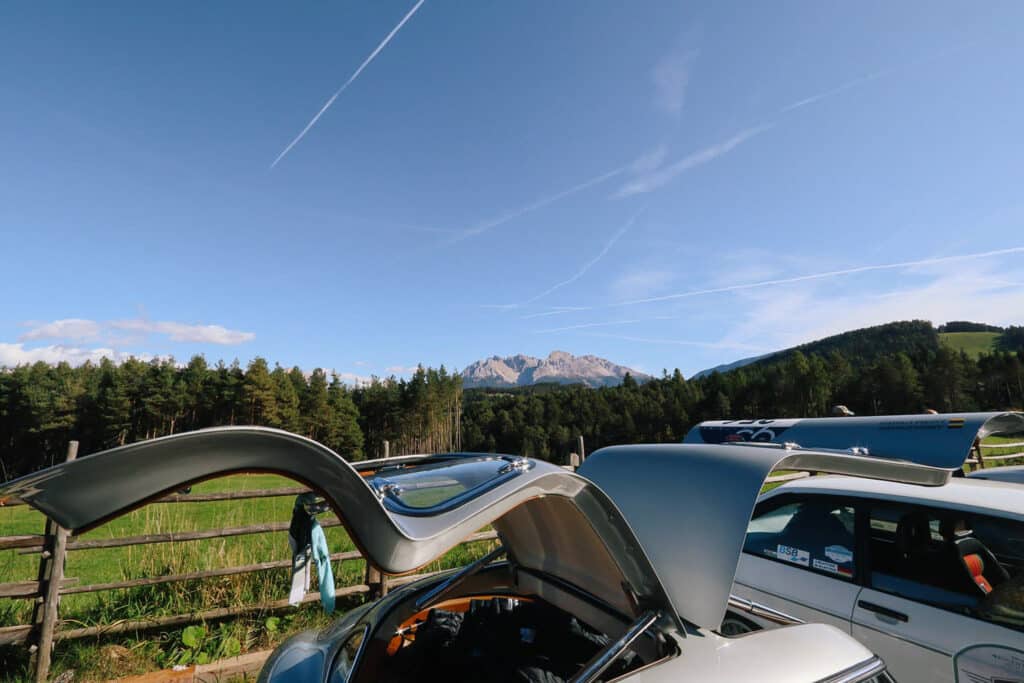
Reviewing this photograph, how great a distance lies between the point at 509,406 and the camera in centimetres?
9631

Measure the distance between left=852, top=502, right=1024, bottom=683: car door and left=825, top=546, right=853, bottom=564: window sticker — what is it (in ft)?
0.40

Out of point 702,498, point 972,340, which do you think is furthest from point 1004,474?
point 972,340

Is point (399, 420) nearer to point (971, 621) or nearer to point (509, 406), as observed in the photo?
point (509, 406)

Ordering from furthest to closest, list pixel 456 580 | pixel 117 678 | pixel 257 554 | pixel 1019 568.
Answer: pixel 257 554, pixel 117 678, pixel 1019 568, pixel 456 580

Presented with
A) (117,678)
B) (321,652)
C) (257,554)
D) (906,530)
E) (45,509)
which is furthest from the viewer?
(257,554)

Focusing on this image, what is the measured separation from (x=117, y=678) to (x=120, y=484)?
4.55m

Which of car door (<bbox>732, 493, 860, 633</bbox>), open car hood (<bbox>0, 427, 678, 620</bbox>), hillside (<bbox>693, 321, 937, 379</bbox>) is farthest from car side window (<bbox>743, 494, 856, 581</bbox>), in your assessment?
hillside (<bbox>693, 321, 937, 379</bbox>)

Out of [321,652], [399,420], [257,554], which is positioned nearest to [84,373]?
[399,420]

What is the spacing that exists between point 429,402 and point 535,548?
77932 mm

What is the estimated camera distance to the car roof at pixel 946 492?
2.87 meters

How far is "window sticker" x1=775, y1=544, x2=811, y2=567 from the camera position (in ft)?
11.5

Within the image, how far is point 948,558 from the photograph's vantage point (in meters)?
3.00

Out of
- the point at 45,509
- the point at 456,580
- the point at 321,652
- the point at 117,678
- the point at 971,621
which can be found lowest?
the point at 117,678

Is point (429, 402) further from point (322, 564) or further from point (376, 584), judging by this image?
point (322, 564)
